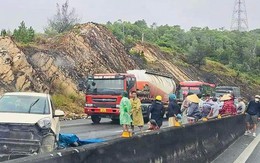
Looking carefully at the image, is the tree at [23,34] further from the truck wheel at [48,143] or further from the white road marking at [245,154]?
the truck wheel at [48,143]

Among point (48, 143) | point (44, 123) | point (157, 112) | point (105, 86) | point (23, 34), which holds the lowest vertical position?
point (48, 143)

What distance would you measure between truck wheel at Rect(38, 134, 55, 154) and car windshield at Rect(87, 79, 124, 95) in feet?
51.2

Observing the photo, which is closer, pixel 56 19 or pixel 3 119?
pixel 3 119

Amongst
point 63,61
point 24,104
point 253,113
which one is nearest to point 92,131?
point 253,113

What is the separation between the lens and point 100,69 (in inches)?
1799

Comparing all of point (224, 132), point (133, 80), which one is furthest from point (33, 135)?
point (133, 80)

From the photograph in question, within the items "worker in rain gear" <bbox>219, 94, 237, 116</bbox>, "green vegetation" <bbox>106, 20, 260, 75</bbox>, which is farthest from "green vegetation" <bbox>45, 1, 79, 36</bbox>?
"worker in rain gear" <bbox>219, 94, 237, 116</bbox>

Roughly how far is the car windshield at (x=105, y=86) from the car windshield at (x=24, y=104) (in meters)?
14.2

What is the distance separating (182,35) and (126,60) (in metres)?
78.6

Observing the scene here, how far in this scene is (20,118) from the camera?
10258 mm

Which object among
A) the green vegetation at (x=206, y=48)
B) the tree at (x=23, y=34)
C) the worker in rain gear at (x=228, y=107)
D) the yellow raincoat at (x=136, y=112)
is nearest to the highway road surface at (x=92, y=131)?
the yellow raincoat at (x=136, y=112)

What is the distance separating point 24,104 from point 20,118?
1161 millimetres

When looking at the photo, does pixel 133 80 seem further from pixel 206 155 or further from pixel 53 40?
pixel 53 40

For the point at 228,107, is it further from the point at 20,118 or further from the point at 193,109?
the point at 20,118
